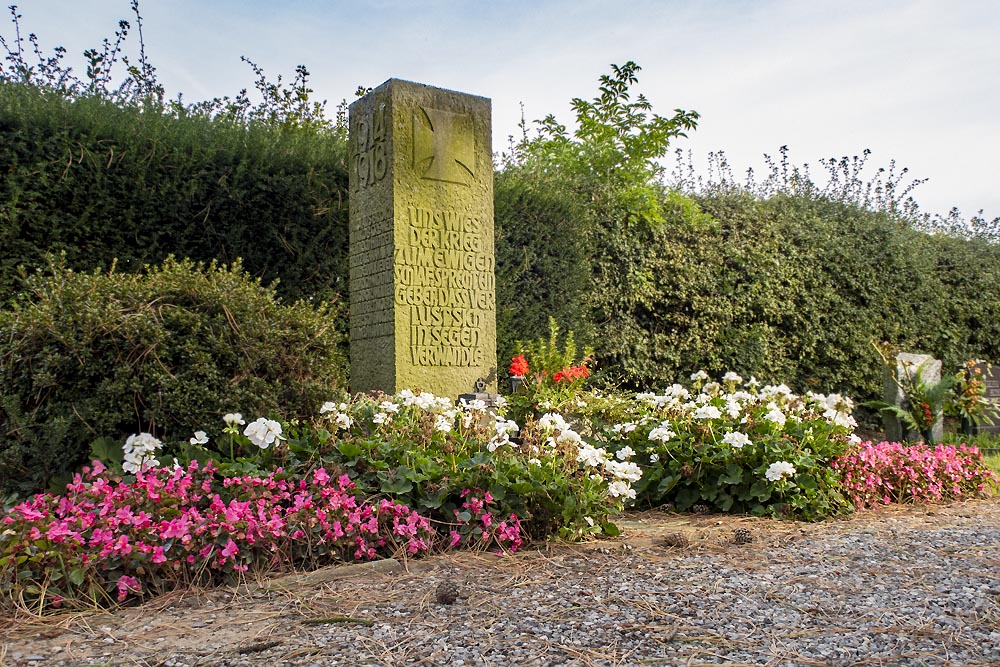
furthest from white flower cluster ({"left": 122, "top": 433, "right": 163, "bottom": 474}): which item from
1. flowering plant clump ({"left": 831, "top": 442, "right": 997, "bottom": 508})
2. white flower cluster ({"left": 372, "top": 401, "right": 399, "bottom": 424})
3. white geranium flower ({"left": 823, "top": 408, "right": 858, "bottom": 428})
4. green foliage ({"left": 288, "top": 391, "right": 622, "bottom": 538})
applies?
white geranium flower ({"left": 823, "top": 408, "right": 858, "bottom": 428})

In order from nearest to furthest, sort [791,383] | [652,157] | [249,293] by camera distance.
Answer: [249,293], [652,157], [791,383]

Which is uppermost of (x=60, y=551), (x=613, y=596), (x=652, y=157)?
(x=652, y=157)

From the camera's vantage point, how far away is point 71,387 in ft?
12.6

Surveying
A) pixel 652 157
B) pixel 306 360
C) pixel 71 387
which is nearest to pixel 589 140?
pixel 652 157

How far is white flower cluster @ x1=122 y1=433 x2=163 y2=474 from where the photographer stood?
3.50 m

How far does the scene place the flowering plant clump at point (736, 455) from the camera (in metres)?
4.65

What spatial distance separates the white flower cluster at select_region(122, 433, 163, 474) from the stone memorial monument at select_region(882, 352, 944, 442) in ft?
26.5

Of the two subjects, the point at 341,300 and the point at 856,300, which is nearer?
the point at 341,300

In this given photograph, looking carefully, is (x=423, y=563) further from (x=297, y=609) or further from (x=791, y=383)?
(x=791, y=383)

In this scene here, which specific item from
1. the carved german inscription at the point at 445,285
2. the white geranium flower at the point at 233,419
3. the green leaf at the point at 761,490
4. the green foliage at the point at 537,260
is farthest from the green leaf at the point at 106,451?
the green foliage at the point at 537,260

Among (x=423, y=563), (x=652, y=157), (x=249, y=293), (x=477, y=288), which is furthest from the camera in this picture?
(x=652, y=157)

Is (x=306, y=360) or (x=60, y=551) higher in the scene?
(x=306, y=360)

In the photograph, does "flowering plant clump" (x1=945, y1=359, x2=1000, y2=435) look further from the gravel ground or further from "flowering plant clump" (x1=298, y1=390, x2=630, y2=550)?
"flowering plant clump" (x1=298, y1=390, x2=630, y2=550)

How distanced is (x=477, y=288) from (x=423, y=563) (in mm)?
3337
